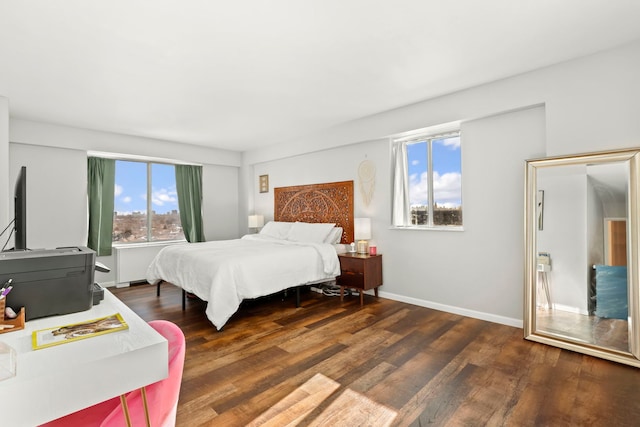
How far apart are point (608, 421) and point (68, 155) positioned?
649 centimetres

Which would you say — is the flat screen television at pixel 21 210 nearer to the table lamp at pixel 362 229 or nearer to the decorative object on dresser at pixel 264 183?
the table lamp at pixel 362 229

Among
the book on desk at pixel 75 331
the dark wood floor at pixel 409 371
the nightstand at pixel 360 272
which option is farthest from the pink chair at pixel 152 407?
the nightstand at pixel 360 272

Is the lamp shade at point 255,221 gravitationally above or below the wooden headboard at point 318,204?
below

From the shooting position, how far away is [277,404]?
2025 mm

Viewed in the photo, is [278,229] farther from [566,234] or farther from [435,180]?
[566,234]

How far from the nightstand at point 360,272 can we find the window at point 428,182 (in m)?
0.66

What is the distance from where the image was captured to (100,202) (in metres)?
5.22

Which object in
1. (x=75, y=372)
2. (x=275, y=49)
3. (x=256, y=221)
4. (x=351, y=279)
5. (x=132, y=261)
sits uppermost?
(x=275, y=49)

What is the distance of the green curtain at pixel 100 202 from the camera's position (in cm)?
513

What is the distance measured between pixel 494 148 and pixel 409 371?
2.47 m

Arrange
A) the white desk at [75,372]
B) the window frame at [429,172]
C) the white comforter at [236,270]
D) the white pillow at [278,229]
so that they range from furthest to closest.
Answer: the white pillow at [278,229], the window frame at [429,172], the white comforter at [236,270], the white desk at [75,372]

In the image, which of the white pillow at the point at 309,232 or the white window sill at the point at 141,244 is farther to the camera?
the white window sill at the point at 141,244

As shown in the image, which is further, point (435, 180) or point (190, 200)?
point (190, 200)

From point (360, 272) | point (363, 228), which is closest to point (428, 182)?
point (363, 228)
